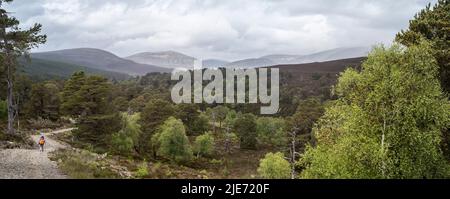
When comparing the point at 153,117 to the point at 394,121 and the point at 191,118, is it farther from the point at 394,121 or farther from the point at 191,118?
the point at 394,121

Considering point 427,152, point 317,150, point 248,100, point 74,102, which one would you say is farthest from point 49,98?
point 248,100

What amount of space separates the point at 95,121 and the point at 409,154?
138 feet

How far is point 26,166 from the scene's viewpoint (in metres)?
26.9

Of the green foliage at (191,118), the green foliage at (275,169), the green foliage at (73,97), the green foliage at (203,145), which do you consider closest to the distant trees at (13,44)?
the green foliage at (73,97)

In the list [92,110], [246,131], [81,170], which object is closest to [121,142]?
[92,110]

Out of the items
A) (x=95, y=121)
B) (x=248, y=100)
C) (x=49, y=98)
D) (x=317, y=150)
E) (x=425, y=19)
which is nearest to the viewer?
(x=317, y=150)

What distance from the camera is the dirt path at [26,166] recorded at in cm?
2354

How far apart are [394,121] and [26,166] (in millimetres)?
21297

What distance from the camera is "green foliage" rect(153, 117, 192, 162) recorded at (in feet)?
234

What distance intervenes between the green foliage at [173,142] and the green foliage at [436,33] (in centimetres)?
4845

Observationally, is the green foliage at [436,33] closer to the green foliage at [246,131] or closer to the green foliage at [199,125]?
the green foliage at [246,131]

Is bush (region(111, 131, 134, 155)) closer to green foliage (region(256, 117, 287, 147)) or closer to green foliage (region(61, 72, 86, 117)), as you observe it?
green foliage (region(61, 72, 86, 117))

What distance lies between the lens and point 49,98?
9312cm
